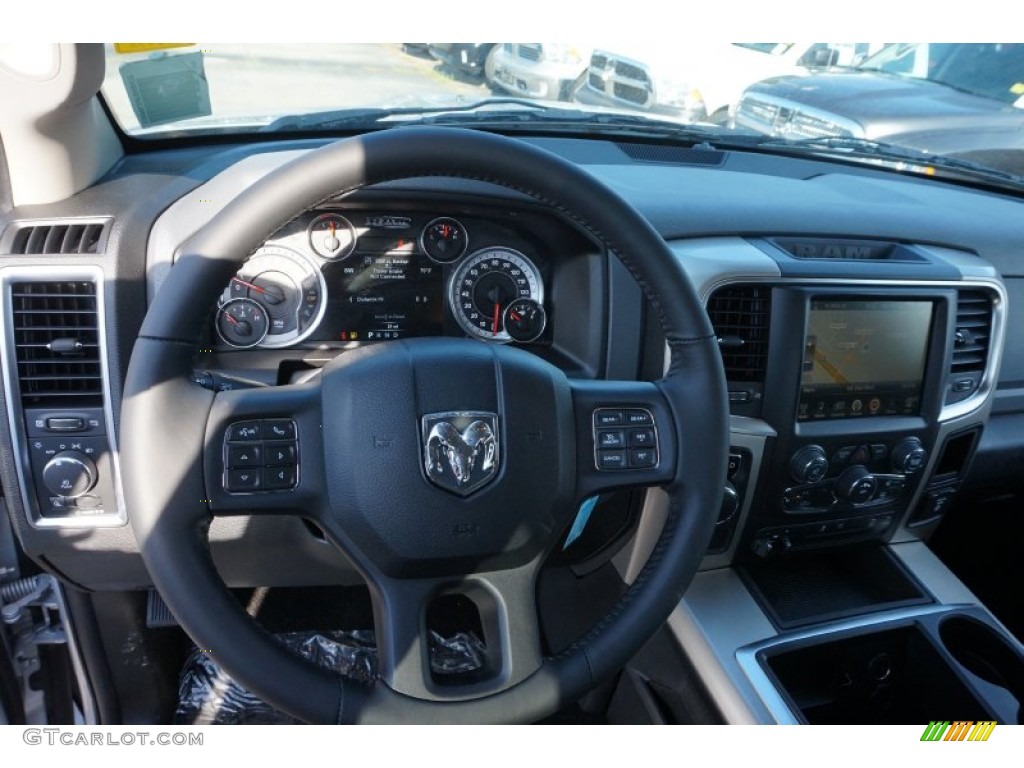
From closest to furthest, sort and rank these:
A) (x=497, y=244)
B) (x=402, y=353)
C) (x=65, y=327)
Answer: (x=402, y=353) → (x=65, y=327) → (x=497, y=244)

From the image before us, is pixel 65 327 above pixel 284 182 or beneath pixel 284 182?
beneath

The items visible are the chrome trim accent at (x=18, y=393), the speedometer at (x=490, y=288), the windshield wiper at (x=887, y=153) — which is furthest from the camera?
the windshield wiper at (x=887, y=153)

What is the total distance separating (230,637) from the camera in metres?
1.14

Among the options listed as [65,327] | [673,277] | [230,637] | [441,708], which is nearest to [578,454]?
[673,277]

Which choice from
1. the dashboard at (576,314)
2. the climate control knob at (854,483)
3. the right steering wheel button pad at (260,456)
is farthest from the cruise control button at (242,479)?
the climate control knob at (854,483)

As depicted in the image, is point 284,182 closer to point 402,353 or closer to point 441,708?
point 402,353

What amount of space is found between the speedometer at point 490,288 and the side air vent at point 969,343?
1.03 meters

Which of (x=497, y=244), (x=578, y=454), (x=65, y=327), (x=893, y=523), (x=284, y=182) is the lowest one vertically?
(x=893, y=523)

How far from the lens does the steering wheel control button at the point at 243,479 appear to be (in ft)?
3.92

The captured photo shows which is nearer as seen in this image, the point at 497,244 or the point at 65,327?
the point at 65,327

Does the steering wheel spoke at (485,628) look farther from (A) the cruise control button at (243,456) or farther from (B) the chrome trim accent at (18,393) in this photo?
(B) the chrome trim accent at (18,393)

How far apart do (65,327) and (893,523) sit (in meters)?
1.89

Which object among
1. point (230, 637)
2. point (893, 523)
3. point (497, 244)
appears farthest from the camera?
point (893, 523)

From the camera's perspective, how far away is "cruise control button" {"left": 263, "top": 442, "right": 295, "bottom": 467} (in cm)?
121
